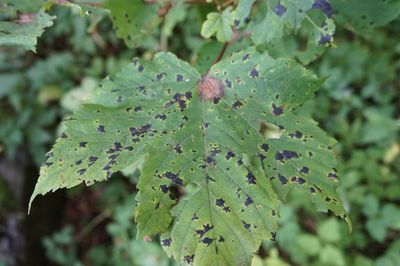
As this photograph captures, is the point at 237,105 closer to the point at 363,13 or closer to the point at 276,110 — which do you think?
the point at 276,110

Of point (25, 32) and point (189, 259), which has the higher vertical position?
point (25, 32)

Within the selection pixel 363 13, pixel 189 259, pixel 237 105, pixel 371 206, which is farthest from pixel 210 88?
pixel 371 206

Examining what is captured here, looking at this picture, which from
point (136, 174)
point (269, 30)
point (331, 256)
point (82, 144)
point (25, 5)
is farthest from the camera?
point (136, 174)

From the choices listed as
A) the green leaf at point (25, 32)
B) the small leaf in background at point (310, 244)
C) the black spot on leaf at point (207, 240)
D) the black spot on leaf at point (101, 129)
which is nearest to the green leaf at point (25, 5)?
the green leaf at point (25, 32)

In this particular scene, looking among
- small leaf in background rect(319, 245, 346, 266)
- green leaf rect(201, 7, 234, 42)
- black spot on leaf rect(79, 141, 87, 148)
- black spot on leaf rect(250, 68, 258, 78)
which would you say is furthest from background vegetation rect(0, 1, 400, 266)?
black spot on leaf rect(79, 141, 87, 148)

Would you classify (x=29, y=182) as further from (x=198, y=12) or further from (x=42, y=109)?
(x=198, y=12)

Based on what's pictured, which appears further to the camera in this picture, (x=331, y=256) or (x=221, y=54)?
(x=331, y=256)

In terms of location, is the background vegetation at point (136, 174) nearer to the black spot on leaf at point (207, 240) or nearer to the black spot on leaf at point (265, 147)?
the black spot on leaf at point (265, 147)

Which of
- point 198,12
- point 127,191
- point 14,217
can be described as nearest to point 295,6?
point 198,12
